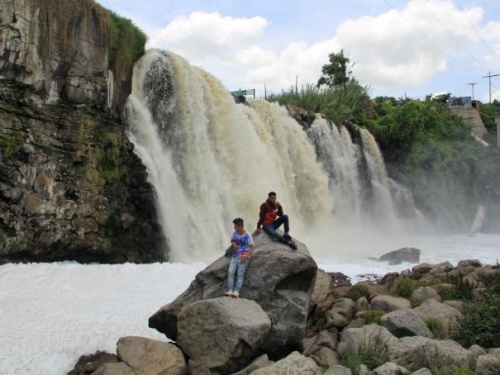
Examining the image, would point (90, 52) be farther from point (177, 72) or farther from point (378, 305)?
point (378, 305)

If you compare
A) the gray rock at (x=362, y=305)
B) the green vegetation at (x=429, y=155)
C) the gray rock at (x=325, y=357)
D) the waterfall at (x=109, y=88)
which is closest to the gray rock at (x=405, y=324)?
the gray rock at (x=325, y=357)

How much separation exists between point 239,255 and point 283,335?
1.40 meters

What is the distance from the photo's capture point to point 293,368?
22.5 feet

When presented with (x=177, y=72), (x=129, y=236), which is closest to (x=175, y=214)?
(x=129, y=236)

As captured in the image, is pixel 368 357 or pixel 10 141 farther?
pixel 10 141

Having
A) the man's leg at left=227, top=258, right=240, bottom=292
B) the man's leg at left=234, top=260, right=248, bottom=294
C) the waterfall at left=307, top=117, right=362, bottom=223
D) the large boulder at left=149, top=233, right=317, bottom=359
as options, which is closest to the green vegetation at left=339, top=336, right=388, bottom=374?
the large boulder at left=149, top=233, right=317, bottom=359

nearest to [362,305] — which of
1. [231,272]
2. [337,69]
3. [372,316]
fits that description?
[372,316]

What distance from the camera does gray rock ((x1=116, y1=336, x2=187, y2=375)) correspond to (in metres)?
7.37

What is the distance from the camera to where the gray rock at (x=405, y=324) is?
880 centimetres

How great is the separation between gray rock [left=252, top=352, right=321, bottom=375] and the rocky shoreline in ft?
0.04

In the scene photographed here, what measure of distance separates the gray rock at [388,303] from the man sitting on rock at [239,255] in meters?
3.57

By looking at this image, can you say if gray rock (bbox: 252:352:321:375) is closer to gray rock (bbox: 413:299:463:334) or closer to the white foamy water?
the white foamy water

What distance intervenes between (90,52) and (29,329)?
880 cm

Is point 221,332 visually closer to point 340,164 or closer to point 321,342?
point 321,342
